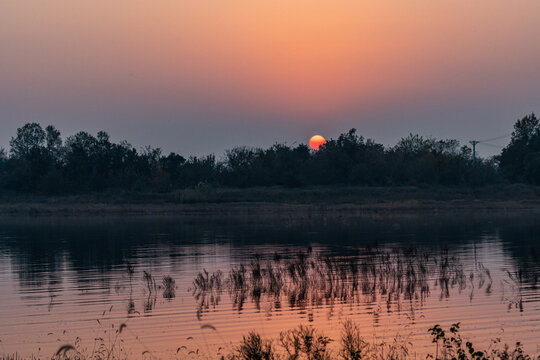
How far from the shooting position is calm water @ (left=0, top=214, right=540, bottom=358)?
21.7 metres

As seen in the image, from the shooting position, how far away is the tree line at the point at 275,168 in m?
150

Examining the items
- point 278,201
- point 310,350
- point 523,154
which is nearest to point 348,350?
point 310,350

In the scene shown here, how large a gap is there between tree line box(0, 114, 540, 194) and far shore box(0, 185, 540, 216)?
6.64m

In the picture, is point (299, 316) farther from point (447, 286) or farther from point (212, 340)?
point (447, 286)

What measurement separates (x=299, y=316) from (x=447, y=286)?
898 cm

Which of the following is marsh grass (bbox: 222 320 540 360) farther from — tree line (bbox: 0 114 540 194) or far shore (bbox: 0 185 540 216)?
tree line (bbox: 0 114 540 194)

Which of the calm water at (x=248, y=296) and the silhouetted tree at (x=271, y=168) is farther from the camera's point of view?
the silhouetted tree at (x=271, y=168)

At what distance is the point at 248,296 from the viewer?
2942cm

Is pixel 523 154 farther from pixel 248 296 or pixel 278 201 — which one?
pixel 248 296

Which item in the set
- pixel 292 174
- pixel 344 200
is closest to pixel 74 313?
pixel 344 200

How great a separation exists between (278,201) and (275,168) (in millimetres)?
19132

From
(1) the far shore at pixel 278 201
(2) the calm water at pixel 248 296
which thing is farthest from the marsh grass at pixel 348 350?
(1) the far shore at pixel 278 201

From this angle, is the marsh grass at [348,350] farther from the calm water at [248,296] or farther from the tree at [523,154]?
the tree at [523,154]

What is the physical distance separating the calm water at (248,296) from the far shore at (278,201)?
7625 centimetres
